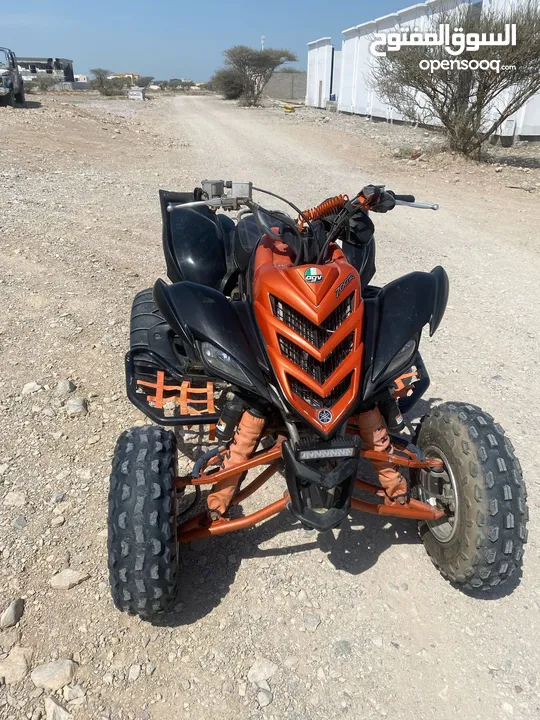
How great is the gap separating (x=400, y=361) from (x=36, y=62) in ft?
235

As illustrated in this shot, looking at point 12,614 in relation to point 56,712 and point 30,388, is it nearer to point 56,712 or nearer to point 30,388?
point 56,712

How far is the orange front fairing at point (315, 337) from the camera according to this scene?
88.6 inches

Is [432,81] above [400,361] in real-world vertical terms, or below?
above

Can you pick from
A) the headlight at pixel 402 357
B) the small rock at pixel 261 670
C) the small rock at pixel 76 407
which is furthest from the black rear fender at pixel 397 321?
the small rock at pixel 76 407

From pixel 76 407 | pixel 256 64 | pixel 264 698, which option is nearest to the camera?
pixel 264 698

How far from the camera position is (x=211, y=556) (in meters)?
2.87

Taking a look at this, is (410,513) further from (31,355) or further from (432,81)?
(432,81)

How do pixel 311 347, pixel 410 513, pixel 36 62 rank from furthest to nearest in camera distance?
pixel 36 62 → pixel 410 513 → pixel 311 347

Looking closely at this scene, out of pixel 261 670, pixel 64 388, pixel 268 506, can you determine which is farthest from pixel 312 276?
pixel 64 388

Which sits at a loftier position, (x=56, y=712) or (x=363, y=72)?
(x=363, y=72)

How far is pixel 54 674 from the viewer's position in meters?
2.26

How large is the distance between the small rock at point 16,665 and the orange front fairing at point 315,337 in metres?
1.46

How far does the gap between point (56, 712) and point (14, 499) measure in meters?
1.26

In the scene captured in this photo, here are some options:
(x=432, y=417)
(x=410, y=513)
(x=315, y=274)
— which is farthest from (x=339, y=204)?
(x=410, y=513)
